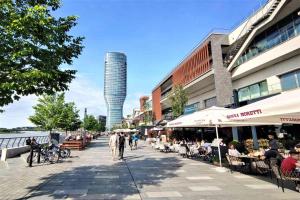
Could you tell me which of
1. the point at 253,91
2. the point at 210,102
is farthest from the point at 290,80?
the point at 210,102

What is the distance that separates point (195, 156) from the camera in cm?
1891

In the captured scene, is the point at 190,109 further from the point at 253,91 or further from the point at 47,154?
the point at 47,154

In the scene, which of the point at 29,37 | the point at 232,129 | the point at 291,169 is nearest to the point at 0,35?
the point at 29,37

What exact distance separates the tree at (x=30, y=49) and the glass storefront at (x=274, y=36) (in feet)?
57.8

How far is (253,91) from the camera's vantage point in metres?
25.5

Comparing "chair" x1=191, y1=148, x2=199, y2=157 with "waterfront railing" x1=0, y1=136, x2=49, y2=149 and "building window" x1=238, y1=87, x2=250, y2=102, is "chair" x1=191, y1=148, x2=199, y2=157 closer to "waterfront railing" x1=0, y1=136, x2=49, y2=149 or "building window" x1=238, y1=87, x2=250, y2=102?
"building window" x1=238, y1=87, x2=250, y2=102

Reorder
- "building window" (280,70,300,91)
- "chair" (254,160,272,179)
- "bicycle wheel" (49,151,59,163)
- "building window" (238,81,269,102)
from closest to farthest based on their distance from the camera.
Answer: "chair" (254,160,272,179), "bicycle wheel" (49,151,59,163), "building window" (280,70,300,91), "building window" (238,81,269,102)

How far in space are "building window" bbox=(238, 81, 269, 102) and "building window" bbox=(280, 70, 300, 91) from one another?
1955 mm

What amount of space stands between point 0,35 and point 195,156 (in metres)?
15.1

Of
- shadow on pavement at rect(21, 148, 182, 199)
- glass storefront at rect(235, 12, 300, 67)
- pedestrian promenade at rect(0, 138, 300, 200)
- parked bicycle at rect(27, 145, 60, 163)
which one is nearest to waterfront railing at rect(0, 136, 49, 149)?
parked bicycle at rect(27, 145, 60, 163)

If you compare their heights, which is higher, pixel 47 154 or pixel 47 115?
pixel 47 115

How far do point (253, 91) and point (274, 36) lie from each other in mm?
5612

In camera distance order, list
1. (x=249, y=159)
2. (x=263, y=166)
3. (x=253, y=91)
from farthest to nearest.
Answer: (x=253, y=91) → (x=249, y=159) → (x=263, y=166)

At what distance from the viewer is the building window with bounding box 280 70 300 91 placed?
19570 mm
